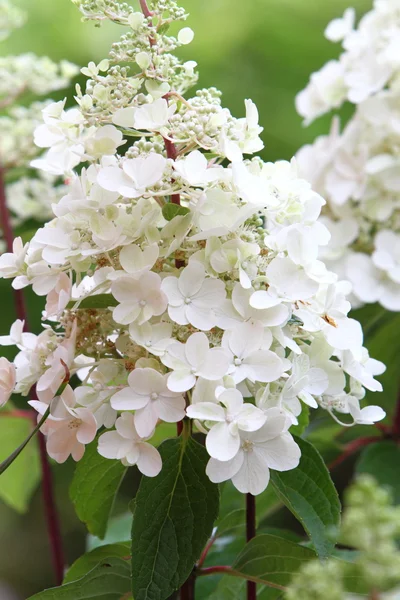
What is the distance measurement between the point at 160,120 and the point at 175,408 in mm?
174

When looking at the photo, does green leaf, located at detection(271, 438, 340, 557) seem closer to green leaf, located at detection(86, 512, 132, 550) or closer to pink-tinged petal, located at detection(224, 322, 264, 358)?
pink-tinged petal, located at detection(224, 322, 264, 358)

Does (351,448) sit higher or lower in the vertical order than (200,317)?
lower

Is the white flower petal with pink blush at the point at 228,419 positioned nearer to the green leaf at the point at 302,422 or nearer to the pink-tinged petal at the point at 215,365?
the pink-tinged petal at the point at 215,365

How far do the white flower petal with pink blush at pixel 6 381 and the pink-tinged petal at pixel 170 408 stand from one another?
0.38 feet

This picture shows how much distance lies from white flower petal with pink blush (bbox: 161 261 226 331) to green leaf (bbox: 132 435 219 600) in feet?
0.29

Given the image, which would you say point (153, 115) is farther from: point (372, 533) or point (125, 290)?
point (372, 533)

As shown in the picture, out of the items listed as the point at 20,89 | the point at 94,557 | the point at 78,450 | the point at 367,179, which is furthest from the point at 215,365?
the point at 20,89

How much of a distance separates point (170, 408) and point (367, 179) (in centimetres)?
48

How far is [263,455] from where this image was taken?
17.7 inches

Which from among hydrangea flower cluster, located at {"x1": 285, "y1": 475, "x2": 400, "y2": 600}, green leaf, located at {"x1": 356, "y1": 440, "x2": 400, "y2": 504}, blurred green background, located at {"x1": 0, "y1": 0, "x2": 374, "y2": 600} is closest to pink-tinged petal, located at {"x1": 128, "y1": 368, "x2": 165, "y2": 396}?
hydrangea flower cluster, located at {"x1": 285, "y1": 475, "x2": 400, "y2": 600}

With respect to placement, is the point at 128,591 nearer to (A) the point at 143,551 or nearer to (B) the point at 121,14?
(A) the point at 143,551

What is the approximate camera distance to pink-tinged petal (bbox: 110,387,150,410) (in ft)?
1.46

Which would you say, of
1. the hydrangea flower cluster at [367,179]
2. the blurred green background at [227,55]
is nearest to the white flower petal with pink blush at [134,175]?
the hydrangea flower cluster at [367,179]

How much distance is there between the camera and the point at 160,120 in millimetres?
452
